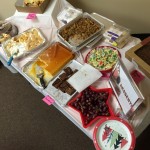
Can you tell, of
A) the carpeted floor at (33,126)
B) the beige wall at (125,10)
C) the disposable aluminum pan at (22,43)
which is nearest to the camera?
the disposable aluminum pan at (22,43)

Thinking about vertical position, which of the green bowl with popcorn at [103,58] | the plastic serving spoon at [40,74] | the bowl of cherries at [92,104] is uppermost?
the green bowl with popcorn at [103,58]

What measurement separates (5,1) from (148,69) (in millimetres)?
1465

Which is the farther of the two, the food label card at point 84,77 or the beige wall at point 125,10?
the beige wall at point 125,10

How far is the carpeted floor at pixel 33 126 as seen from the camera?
5.49 ft

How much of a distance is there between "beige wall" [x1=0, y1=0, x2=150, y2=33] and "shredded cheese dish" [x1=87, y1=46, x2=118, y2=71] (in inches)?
26.9

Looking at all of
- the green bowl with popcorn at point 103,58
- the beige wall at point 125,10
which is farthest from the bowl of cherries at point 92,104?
the beige wall at point 125,10

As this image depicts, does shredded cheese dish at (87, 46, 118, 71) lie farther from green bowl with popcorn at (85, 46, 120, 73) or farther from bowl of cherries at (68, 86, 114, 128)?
bowl of cherries at (68, 86, 114, 128)

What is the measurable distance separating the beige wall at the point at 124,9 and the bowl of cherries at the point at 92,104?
0.98 meters

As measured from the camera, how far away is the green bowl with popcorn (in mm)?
1247

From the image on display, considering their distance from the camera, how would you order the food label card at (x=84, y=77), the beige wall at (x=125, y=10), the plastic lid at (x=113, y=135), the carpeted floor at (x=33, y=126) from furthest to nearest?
the beige wall at (x=125, y=10) → the carpeted floor at (x=33, y=126) → the food label card at (x=84, y=77) → the plastic lid at (x=113, y=135)

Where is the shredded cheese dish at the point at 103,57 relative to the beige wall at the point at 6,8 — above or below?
above

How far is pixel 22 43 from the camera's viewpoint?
146cm

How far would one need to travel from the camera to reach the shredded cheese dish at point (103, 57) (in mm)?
1253

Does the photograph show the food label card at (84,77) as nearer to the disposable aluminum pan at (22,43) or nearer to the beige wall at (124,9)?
the disposable aluminum pan at (22,43)
